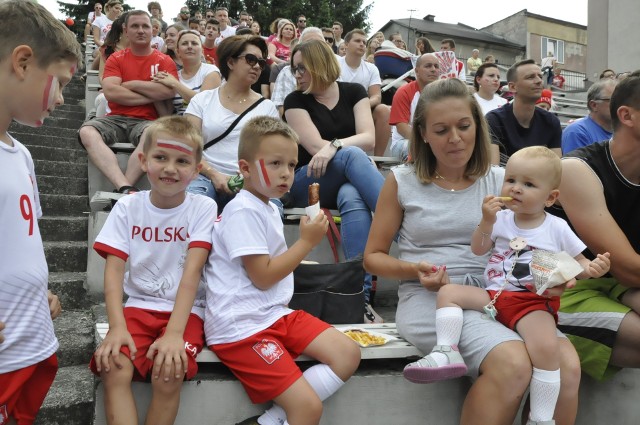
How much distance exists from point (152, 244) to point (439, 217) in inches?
47.9

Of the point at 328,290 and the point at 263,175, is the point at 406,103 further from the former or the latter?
the point at 263,175

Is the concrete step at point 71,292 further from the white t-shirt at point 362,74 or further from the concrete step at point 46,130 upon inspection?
the white t-shirt at point 362,74

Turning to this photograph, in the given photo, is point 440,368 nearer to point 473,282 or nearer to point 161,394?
point 473,282

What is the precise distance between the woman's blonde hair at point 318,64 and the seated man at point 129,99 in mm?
1321

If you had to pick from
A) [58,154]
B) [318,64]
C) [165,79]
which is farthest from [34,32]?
[58,154]

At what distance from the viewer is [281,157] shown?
2.39m

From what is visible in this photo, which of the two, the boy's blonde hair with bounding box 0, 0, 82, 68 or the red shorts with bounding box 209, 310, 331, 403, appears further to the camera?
the red shorts with bounding box 209, 310, 331, 403

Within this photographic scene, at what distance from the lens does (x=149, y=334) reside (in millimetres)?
2191

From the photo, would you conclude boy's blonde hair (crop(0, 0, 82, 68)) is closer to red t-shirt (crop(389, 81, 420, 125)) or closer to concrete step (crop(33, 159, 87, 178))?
concrete step (crop(33, 159, 87, 178))

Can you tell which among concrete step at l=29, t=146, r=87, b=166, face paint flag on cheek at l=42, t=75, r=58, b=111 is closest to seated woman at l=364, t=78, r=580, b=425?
face paint flag on cheek at l=42, t=75, r=58, b=111

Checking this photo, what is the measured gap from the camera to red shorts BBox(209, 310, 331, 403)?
2.12 meters

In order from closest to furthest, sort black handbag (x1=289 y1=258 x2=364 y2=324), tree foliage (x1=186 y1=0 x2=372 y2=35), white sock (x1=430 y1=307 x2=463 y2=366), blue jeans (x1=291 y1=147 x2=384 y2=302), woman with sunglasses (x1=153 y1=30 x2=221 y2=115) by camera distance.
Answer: white sock (x1=430 y1=307 x2=463 y2=366) < black handbag (x1=289 y1=258 x2=364 y2=324) < blue jeans (x1=291 y1=147 x2=384 y2=302) < woman with sunglasses (x1=153 y1=30 x2=221 y2=115) < tree foliage (x1=186 y1=0 x2=372 y2=35)

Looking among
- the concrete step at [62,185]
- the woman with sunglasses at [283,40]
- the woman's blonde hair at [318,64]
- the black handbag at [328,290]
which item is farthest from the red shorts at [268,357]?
the woman with sunglasses at [283,40]

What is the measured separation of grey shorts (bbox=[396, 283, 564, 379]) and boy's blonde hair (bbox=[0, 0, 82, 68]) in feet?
5.43
